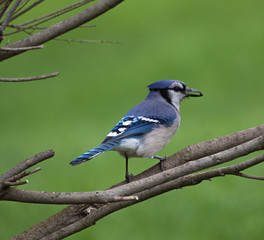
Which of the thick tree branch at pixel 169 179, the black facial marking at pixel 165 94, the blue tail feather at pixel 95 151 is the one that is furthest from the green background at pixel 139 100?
the thick tree branch at pixel 169 179

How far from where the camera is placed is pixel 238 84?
5203 millimetres

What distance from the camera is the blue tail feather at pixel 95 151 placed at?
1.64 metres

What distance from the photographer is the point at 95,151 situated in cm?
189

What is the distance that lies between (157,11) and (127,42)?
0.91m

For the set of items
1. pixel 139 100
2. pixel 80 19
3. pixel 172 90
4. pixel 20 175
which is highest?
pixel 80 19

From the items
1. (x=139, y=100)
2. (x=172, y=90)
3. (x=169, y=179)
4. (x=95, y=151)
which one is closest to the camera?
(x=169, y=179)

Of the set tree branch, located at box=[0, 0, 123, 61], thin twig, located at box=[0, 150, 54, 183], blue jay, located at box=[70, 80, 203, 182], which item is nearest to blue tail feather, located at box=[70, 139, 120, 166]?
blue jay, located at box=[70, 80, 203, 182]

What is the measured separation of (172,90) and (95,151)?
3.17 feet

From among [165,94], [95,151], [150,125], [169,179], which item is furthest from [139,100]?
[169,179]

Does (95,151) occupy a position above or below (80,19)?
below

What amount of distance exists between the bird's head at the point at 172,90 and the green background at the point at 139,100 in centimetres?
87

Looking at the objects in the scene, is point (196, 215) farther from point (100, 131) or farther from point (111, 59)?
point (111, 59)

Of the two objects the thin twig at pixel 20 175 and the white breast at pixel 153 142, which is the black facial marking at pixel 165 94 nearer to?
the white breast at pixel 153 142

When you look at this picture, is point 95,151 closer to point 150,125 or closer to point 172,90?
point 150,125
